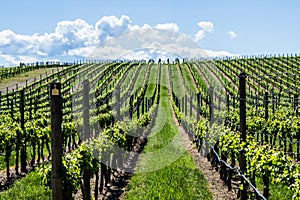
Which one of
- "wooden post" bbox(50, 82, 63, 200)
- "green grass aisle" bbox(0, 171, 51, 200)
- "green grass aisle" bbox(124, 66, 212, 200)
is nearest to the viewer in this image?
"wooden post" bbox(50, 82, 63, 200)

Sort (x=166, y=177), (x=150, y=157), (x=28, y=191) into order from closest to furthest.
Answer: (x=28, y=191) < (x=166, y=177) < (x=150, y=157)

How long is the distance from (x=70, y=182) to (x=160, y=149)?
938cm

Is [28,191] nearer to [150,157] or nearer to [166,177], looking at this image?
[166,177]

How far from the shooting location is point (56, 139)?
580 cm

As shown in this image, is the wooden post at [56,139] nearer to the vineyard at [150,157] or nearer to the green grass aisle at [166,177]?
the vineyard at [150,157]

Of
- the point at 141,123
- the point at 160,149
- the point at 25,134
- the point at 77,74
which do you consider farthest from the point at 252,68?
the point at 25,134

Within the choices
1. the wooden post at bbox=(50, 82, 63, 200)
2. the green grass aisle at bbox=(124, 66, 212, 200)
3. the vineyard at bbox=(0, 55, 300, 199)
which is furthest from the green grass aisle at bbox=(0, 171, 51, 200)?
the wooden post at bbox=(50, 82, 63, 200)

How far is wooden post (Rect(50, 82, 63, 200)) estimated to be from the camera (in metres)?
5.79

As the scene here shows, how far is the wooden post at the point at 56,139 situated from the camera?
579cm

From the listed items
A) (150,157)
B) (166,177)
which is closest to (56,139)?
(166,177)

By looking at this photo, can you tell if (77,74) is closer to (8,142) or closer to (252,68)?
(252,68)

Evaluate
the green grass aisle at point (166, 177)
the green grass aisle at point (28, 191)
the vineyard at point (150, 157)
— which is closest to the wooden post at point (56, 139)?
the vineyard at point (150, 157)

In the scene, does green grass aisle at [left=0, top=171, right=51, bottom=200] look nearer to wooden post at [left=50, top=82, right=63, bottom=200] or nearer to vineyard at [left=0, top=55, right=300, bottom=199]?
vineyard at [left=0, top=55, right=300, bottom=199]

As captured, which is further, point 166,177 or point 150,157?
point 150,157
